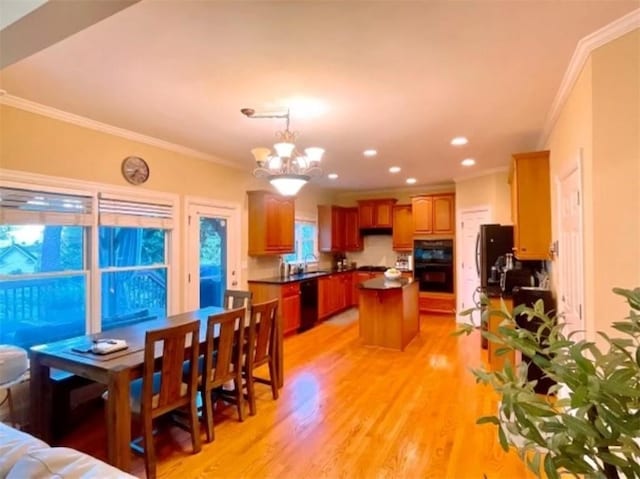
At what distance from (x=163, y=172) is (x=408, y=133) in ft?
9.21

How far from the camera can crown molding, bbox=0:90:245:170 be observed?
297 centimetres

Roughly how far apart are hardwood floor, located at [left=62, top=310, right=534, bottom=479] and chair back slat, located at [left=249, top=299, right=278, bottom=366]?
0.44 metres

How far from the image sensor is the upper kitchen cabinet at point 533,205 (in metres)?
3.86

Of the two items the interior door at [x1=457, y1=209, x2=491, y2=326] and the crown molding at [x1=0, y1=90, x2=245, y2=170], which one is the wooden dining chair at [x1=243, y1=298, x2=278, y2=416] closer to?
the crown molding at [x1=0, y1=90, x2=245, y2=170]

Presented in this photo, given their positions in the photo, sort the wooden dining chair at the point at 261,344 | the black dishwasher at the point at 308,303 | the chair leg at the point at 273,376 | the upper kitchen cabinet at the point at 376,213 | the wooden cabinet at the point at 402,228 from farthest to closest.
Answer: the upper kitchen cabinet at the point at 376,213
the wooden cabinet at the point at 402,228
the black dishwasher at the point at 308,303
the chair leg at the point at 273,376
the wooden dining chair at the point at 261,344

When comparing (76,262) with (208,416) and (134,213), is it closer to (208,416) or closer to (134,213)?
(134,213)

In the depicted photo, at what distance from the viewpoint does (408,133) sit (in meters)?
3.89

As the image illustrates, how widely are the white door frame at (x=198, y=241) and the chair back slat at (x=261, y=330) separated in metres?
1.61

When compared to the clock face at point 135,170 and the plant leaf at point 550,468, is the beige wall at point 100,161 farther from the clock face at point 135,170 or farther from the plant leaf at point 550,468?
the plant leaf at point 550,468

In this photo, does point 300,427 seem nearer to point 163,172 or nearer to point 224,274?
point 224,274

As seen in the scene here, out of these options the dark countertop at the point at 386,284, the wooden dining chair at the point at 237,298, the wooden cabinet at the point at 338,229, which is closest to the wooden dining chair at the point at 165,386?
the wooden dining chair at the point at 237,298

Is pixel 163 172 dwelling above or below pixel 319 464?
above

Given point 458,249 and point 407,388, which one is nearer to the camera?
point 407,388

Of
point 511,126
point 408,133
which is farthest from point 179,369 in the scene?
point 511,126
